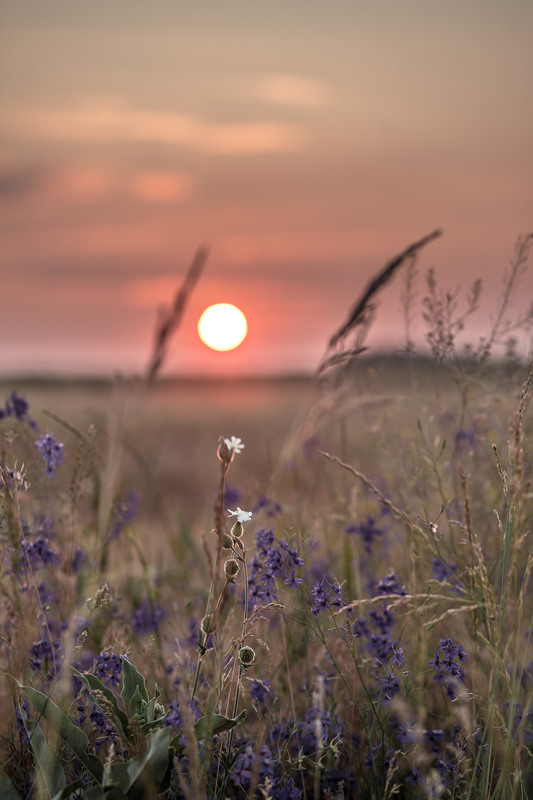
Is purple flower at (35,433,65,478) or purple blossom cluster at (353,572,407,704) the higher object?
purple flower at (35,433,65,478)

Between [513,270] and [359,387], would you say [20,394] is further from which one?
[513,270]

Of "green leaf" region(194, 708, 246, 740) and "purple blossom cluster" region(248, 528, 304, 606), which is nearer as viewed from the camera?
"green leaf" region(194, 708, 246, 740)

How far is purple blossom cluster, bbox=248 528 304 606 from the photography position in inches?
76.5

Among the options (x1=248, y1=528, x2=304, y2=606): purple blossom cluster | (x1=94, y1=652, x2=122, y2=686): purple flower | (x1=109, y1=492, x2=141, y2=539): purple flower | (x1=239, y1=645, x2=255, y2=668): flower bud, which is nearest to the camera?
(x1=239, y1=645, x2=255, y2=668): flower bud

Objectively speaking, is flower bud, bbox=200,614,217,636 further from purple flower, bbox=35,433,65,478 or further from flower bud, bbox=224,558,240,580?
purple flower, bbox=35,433,65,478

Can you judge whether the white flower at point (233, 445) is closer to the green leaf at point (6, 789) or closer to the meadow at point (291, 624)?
the meadow at point (291, 624)

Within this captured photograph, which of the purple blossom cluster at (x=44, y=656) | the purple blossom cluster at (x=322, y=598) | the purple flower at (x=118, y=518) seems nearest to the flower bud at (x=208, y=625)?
the purple blossom cluster at (x=322, y=598)

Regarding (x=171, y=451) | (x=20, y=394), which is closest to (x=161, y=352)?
(x=20, y=394)

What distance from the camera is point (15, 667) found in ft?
5.80

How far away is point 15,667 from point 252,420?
20.4m

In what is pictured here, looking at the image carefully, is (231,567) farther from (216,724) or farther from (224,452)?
(216,724)

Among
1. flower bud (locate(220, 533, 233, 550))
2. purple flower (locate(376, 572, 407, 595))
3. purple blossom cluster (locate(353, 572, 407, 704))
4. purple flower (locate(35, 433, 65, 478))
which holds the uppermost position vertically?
purple flower (locate(35, 433, 65, 478))

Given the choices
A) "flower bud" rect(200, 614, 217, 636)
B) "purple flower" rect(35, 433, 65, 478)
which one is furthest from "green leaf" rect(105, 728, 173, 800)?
"purple flower" rect(35, 433, 65, 478)

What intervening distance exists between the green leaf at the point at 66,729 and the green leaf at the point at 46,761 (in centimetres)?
4
